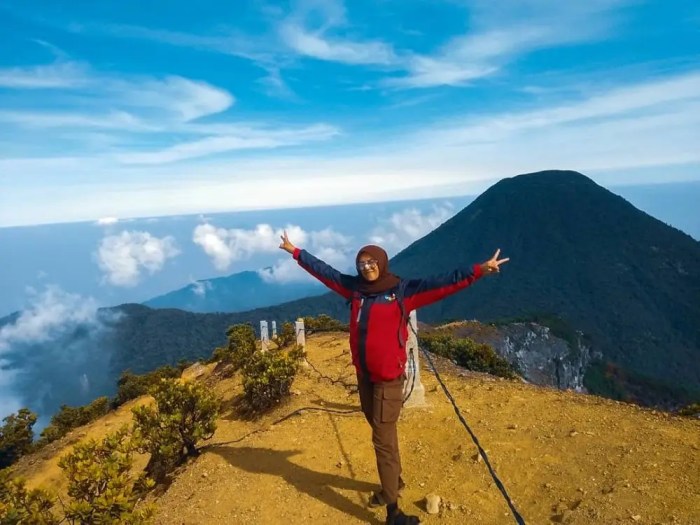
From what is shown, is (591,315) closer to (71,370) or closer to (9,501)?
(9,501)

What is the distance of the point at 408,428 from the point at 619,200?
161 meters

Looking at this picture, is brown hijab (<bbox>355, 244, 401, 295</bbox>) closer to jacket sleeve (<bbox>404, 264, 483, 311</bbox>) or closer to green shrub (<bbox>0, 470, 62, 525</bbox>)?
jacket sleeve (<bbox>404, 264, 483, 311</bbox>)

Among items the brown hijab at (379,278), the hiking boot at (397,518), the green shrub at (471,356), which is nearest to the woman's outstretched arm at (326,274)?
the brown hijab at (379,278)

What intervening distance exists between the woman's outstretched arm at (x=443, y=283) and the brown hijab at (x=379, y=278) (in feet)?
0.53

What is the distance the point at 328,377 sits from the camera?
10992 mm

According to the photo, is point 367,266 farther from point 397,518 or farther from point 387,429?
point 397,518

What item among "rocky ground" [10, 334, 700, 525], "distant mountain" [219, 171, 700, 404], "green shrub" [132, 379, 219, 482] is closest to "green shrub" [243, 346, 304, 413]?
"rocky ground" [10, 334, 700, 525]

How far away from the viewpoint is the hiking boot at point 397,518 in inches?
186

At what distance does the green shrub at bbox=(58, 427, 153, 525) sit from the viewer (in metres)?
4.31

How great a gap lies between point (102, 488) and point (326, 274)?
294 centimetres

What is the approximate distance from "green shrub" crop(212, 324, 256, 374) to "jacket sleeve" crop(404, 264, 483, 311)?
10.7m

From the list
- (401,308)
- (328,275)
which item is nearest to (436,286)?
(401,308)

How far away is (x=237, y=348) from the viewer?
55.8 feet

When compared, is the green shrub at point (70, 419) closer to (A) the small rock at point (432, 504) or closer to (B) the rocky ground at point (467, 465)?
(B) the rocky ground at point (467, 465)
